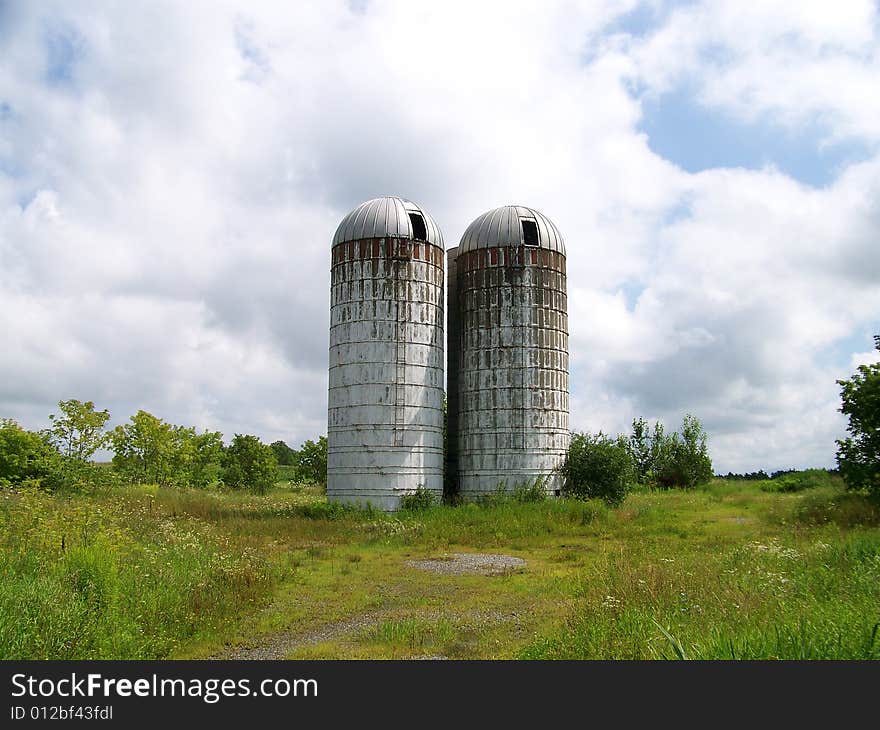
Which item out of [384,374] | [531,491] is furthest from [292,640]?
[531,491]

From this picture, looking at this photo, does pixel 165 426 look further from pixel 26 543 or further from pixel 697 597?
pixel 697 597

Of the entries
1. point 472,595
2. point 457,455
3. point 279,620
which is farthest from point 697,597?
point 457,455

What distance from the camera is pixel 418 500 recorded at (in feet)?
98.5

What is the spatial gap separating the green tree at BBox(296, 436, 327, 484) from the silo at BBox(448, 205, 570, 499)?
21859 millimetres

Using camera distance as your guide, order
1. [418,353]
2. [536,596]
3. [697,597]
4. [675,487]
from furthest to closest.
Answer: [675,487], [418,353], [536,596], [697,597]

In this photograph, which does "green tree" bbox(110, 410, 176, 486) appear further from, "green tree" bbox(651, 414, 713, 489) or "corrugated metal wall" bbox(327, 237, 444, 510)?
"green tree" bbox(651, 414, 713, 489)

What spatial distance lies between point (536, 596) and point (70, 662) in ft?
31.0

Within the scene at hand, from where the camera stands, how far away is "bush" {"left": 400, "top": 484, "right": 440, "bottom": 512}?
29.9 meters

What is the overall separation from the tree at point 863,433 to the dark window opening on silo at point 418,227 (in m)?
18.5

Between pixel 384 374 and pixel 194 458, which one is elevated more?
pixel 384 374

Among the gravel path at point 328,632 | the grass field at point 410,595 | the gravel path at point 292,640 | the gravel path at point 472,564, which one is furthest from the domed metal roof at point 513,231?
the gravel path at point 292,640

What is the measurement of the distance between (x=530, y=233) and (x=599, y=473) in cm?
1206

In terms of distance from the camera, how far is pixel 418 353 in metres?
31.4

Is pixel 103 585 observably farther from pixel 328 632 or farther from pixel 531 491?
pixel 531 491
